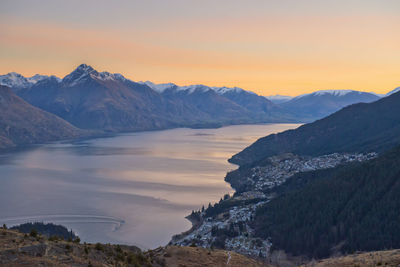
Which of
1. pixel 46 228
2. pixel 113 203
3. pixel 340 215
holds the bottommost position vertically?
pixel 46 228

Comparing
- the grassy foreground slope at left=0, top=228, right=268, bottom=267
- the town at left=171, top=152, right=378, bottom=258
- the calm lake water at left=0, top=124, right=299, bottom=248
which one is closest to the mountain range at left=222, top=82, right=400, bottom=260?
the town at left=171, top=152, right=378, bottom=258

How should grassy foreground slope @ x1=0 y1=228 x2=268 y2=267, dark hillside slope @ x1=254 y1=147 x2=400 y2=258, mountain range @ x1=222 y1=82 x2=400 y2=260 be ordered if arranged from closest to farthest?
grassy foreground slope @ x1=0 y1=228 x2=268 y2=267
mountain range @ x1=222 y1=82 x2=400 y2=260
dark hillside slope @ x1=254 y1=147 x2=400 y2=258

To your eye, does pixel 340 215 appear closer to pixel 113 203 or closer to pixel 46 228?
pixel 46 228

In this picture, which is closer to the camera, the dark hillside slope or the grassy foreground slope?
the grassy foreground slope

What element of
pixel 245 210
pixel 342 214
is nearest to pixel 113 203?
pixel 245 210

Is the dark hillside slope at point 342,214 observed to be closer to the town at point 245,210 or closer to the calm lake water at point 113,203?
the town at point 245,210

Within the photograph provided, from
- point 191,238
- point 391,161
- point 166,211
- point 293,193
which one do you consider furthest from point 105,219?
point 391,161

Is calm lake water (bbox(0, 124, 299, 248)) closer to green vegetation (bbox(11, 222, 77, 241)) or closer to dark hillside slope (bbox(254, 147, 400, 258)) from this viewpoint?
green vegetation (bbox(11, 222, 77, 241))

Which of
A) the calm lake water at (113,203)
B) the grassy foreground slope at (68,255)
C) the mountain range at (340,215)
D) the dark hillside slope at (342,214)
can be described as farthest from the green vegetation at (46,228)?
the grassy foreground slope at (68,255)
